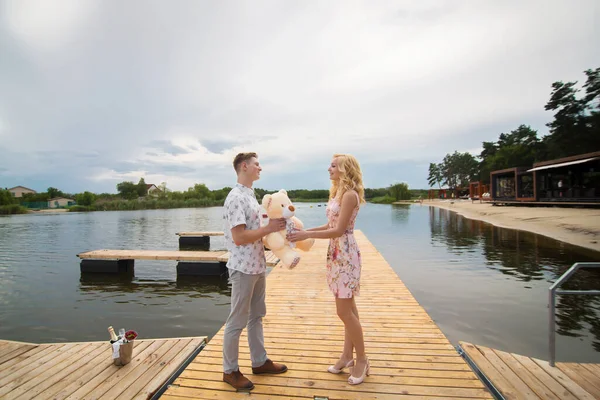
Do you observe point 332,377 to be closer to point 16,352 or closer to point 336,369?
Result: point 336,369

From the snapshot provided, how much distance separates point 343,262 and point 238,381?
1.24 m

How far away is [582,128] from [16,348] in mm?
41746

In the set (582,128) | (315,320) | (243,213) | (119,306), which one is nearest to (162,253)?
(119,306)

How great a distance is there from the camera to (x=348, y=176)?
2.64 m

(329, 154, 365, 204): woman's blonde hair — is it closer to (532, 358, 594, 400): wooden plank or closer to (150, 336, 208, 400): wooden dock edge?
(150, 336, 208, 400): wooden dock edge

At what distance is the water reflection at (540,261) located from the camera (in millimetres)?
5930

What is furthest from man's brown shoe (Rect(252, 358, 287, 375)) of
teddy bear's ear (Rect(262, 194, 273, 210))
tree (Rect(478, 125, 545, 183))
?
tree (Rect(478, 125, 545, 183))

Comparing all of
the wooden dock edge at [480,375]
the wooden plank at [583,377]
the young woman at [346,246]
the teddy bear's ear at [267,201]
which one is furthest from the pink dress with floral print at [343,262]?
the wooden plank at [583,377]

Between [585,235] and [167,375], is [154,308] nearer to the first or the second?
[167,375]

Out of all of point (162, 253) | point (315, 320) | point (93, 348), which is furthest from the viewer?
point (162, 253)

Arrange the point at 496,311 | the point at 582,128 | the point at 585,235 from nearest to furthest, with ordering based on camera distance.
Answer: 1. the point at 496,311
2. the point at 585,235
3. the point at 582,128

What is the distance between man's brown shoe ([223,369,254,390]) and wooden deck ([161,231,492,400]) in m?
0.06

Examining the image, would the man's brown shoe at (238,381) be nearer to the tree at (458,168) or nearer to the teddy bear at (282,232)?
the teddy bear at (282,232)

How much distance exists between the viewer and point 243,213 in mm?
2496
